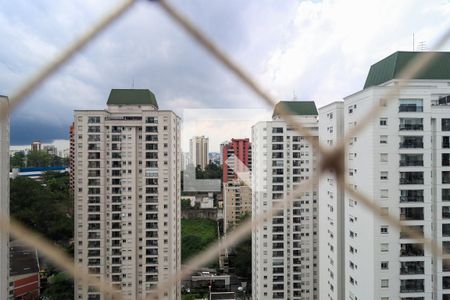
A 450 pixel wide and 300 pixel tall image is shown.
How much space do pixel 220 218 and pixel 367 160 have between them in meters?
4.18

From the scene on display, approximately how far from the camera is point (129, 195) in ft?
12.2

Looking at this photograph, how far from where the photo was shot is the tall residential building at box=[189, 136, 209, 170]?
3417 millimetres

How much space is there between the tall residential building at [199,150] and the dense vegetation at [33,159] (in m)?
1.47

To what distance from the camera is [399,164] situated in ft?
7.94

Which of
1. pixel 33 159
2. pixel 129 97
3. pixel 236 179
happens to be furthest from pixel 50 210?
pixel 236 179

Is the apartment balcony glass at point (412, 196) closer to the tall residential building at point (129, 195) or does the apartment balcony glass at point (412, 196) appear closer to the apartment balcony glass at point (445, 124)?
the apartment balcony glass at point (445, 124)

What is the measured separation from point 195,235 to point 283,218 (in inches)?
Answer: 69.4

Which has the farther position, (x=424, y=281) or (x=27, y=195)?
(x=27, y=195)

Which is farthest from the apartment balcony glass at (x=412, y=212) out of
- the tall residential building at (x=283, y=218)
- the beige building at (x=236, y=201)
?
the beige building at (x=236, y=201)

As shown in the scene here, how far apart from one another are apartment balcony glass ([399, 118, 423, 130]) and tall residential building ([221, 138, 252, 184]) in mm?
1739

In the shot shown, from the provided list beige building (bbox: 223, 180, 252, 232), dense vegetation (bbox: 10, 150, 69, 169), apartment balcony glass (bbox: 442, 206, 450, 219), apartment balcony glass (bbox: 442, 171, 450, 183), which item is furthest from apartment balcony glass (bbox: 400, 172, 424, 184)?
dense vegetation (bbox: 10, 150, 69, 169)

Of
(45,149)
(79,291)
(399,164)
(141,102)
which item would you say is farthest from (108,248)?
(399,164)

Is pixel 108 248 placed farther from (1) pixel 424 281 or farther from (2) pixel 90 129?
(1) pixel 424 281

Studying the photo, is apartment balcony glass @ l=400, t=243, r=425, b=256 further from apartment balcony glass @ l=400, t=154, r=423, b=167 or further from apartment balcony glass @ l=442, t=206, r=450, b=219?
apartment balcony glass @ l=400, t=154, r=423, b=167
